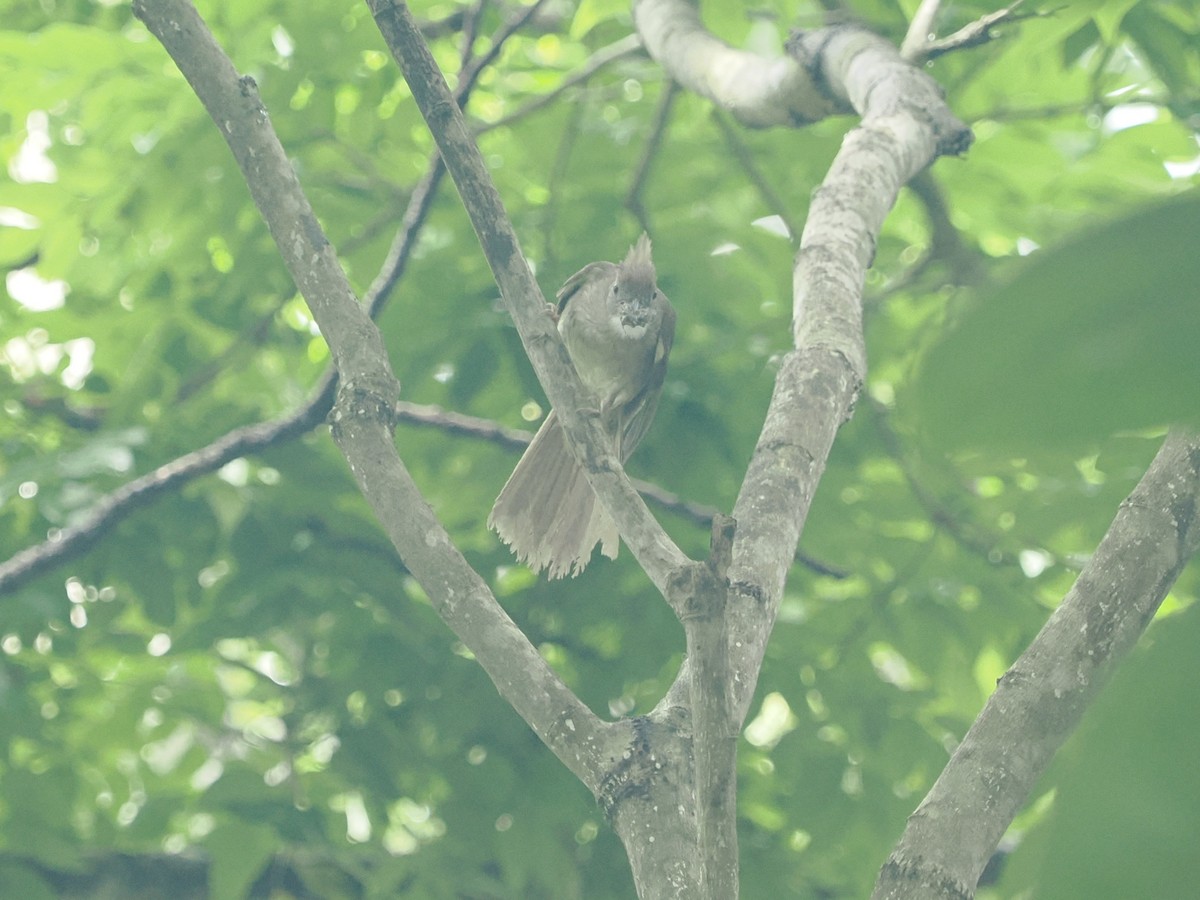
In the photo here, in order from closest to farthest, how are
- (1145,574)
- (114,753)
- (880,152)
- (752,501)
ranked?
(1145,574)
(752,501)
(880,152)
(114,753)

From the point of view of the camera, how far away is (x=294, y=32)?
3914 millimetres

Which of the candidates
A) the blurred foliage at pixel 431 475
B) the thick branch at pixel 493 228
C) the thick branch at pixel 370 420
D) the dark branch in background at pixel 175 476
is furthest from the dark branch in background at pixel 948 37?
the thick branch at pixel 370 420

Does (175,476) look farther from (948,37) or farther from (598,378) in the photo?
(948,37)

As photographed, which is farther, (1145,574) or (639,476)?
(639,476)

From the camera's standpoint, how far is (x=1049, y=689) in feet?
5.81

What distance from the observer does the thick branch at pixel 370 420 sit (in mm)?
1760

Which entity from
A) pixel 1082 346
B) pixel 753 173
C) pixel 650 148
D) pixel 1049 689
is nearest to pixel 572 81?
pixel 650 148

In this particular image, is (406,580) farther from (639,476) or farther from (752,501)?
(752,501)

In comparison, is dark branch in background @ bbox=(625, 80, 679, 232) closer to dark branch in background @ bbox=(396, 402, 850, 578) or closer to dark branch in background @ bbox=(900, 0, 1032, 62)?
dark branch in background @ bbox=(900, 0, 1032, 62)

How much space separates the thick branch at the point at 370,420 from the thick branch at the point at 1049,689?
0.43 metres

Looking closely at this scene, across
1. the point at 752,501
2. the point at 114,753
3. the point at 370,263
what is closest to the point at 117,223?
the point at 370,263

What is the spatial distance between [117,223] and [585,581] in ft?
6.47

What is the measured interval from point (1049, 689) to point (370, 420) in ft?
3.60

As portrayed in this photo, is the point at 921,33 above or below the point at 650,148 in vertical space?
above
